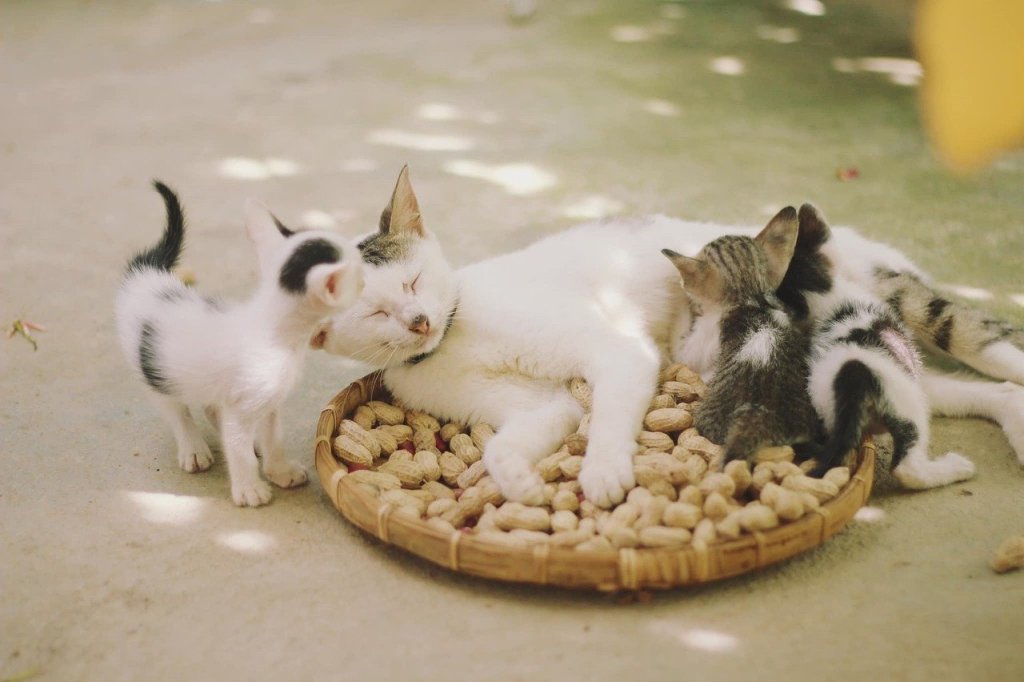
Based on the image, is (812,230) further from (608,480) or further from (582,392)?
(608,480)

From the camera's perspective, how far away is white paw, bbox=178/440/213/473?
2.14 meters

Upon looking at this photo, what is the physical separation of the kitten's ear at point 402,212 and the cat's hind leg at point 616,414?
1.88 ft

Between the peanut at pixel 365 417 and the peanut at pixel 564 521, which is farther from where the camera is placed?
the peanut at pixel 365 417

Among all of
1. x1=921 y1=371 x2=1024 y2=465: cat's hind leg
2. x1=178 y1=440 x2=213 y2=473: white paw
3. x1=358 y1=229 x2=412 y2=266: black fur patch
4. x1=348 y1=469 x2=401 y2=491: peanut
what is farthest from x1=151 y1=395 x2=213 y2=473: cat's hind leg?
x1=921 y1=371 x2=1024 y2=465: cat's hind leg


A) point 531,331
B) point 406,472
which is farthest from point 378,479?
point 531,331

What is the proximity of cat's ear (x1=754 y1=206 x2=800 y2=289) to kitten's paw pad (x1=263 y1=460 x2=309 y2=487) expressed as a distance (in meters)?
1.24

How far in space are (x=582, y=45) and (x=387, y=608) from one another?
4.34 m

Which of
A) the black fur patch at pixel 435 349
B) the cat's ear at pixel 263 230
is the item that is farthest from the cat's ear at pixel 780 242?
the cat's ear at pixel 263 230

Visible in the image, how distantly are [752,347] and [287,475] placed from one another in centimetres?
111

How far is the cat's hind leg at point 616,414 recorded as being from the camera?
1834 mm

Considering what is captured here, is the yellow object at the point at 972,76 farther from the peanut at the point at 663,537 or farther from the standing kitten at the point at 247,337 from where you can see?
the standing kitten at the point at 247,337

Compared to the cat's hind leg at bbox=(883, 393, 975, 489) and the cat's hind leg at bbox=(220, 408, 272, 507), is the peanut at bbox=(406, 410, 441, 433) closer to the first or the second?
→ the cat's hind leg at bbox=(220, 408, 272, 507)

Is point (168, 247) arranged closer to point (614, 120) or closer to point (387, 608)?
point (387, 608)

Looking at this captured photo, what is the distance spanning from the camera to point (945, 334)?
90.5 inches
